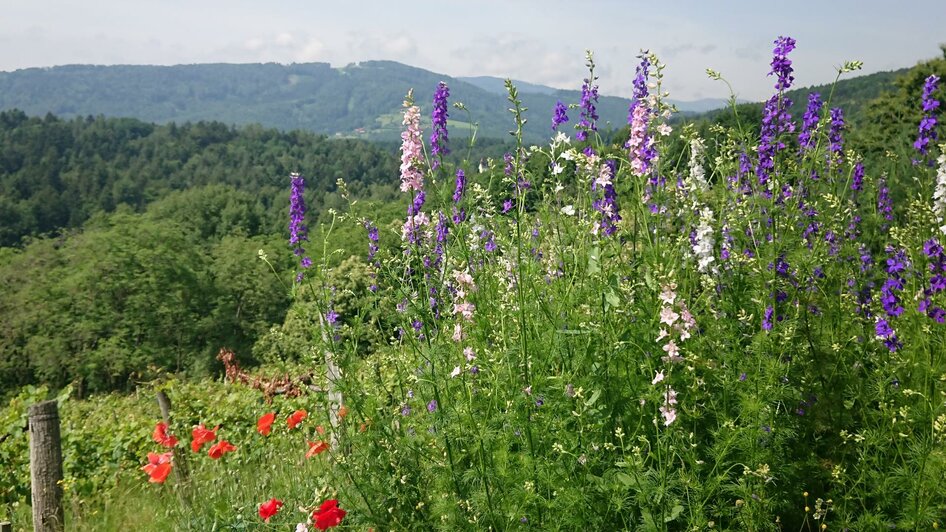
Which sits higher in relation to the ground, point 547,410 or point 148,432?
point 547,410

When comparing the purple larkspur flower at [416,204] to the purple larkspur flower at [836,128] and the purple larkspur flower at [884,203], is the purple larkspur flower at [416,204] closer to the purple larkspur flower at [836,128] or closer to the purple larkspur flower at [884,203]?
the purple larkspur flower at [836,128]

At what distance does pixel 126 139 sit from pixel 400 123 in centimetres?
13580

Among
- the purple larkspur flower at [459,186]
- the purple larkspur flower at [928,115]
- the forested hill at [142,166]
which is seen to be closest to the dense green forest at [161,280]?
the purple larkspur flower at [459,186]

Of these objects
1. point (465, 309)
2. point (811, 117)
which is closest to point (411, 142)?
point (465, 309)

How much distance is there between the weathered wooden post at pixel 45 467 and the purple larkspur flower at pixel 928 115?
6.15m

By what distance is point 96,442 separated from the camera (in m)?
7.39

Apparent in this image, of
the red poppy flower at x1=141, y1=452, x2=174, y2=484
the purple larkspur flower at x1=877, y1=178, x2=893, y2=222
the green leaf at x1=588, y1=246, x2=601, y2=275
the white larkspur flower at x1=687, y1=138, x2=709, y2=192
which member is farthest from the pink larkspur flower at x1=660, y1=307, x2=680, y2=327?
the purple larkspur flower at x1=877, y1=178, x2=893, y2=222

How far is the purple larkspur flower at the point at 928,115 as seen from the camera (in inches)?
150

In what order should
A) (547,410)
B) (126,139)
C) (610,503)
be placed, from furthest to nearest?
(126,139) < (547,410) < (610,503)

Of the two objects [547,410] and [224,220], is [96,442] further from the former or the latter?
[224,220]

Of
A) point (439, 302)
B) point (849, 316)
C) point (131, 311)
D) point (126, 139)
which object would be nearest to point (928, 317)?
point (849, 316)

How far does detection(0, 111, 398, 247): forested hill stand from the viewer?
8112 cm

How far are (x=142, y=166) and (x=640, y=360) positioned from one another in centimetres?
12092

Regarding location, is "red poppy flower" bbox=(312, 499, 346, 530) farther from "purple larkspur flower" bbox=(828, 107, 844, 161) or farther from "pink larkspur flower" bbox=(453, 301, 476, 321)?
"purple larkspur flower" bbox=(828, 107, 844, 161)
